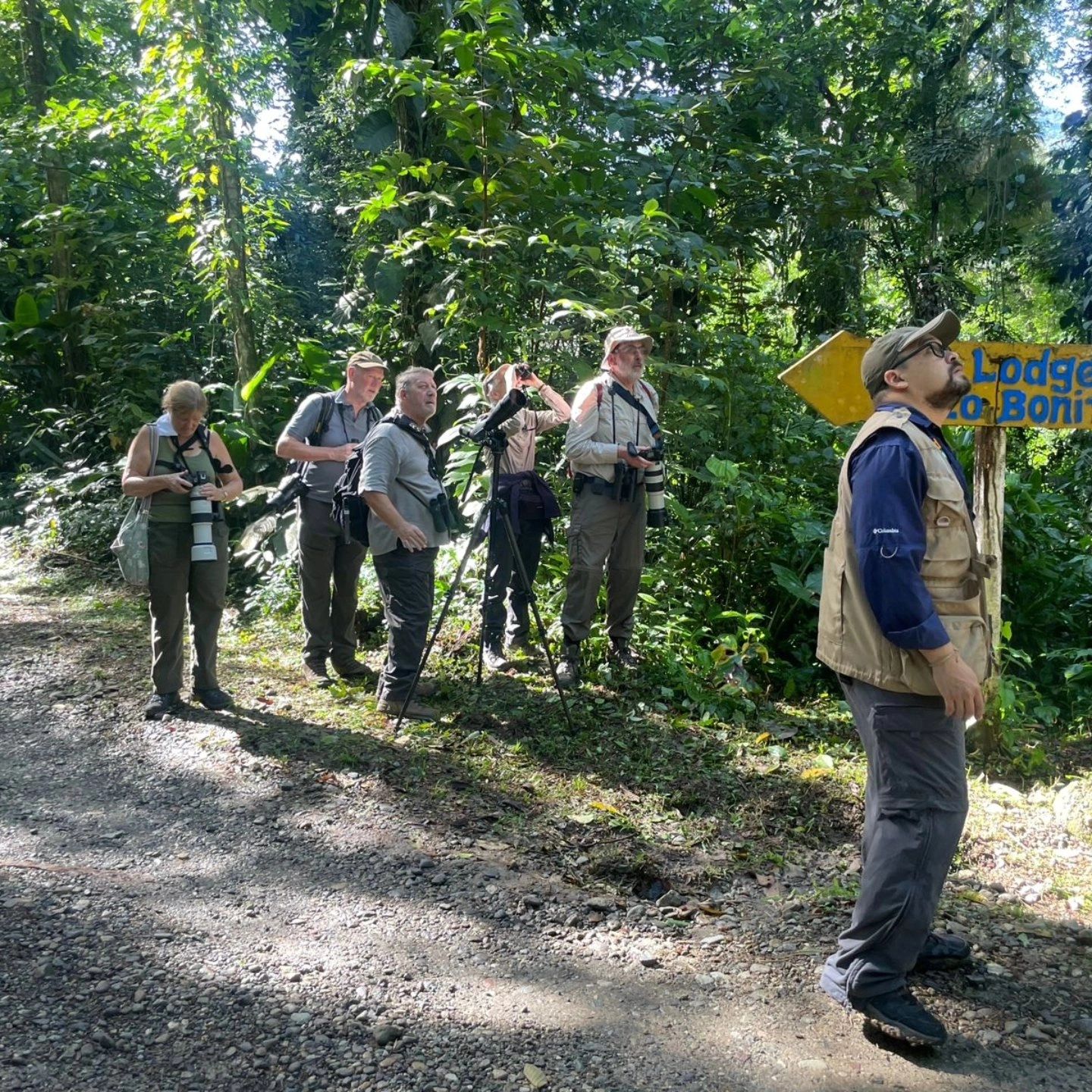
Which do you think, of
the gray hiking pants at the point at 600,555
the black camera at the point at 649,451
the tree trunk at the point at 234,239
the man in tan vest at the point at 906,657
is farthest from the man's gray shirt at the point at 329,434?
the tree trunk at the point at 234,239

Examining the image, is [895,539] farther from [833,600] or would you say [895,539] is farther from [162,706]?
[162,706]

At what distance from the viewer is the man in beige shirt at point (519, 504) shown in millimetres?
6508

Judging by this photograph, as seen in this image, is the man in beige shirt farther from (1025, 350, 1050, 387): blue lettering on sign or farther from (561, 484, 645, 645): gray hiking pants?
(1025, 350, 1050, 387): blue lettering on sign

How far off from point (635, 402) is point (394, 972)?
3.83 metres

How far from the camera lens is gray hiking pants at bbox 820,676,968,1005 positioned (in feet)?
9.19

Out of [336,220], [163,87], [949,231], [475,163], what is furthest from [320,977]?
[336,220]

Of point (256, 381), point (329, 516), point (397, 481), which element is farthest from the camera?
point (256, 381)

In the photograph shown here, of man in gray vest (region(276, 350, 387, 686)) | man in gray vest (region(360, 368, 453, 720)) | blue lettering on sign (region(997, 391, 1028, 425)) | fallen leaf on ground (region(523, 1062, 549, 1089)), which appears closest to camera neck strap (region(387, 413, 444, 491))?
man in gray vest (region(360, 368, 453, 720))

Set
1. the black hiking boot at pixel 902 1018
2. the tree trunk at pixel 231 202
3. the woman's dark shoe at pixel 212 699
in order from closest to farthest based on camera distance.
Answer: the black hiking boot at pixel 902 1018 → the woman's dark shoe at pixel 212 699 → the tree trunk at pixel 231 202

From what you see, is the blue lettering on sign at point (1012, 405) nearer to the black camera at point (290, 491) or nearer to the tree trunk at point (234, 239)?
the black camera at point (290, 491)

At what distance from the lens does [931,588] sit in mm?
2836

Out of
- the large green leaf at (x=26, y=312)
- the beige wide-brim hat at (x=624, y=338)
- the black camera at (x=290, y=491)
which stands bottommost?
the black camera at (x=290, y=491)

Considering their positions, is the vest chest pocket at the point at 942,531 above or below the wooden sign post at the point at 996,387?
below

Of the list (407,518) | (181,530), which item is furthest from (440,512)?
(181,530)
